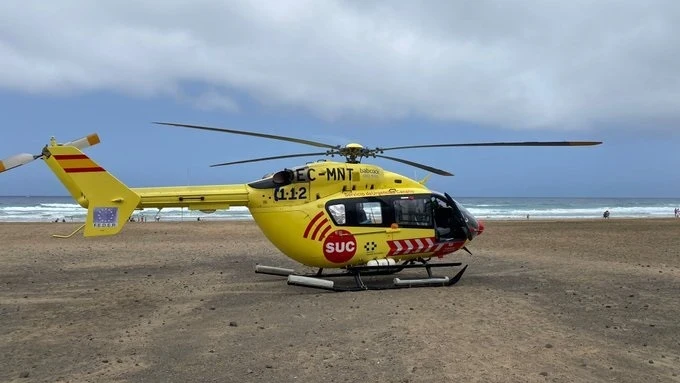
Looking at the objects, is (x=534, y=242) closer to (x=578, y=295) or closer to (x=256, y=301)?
(x=578, y=295)

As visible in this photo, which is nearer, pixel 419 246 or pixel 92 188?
pixel 92 188

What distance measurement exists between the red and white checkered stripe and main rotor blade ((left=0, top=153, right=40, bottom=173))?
24.2ft

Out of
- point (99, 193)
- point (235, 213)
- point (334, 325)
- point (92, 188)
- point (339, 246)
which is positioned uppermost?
point (235, 213)

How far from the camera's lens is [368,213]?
36.3ft

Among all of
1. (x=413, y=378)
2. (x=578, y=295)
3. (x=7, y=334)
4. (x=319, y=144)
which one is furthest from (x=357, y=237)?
(x=7, y=334)

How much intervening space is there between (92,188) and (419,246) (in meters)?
6.88

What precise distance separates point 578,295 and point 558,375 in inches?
192

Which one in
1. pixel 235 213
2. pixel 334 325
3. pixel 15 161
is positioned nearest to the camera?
pixel 334 325

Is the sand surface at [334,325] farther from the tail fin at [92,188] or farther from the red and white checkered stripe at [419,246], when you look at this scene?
the tail fin at [92,188]

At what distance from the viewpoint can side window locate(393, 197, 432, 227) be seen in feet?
36.7

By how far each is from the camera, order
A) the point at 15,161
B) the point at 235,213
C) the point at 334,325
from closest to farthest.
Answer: the point at 334,325 < the point at 15,161 < the point at 235,213

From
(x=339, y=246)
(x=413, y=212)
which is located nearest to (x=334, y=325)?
(x=339, y=246)

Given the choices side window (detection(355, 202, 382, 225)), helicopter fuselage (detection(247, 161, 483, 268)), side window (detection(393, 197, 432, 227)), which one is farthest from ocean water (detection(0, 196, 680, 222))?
side window (detection(393, 197, 432, 227))

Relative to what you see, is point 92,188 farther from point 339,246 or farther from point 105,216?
point 339,246
